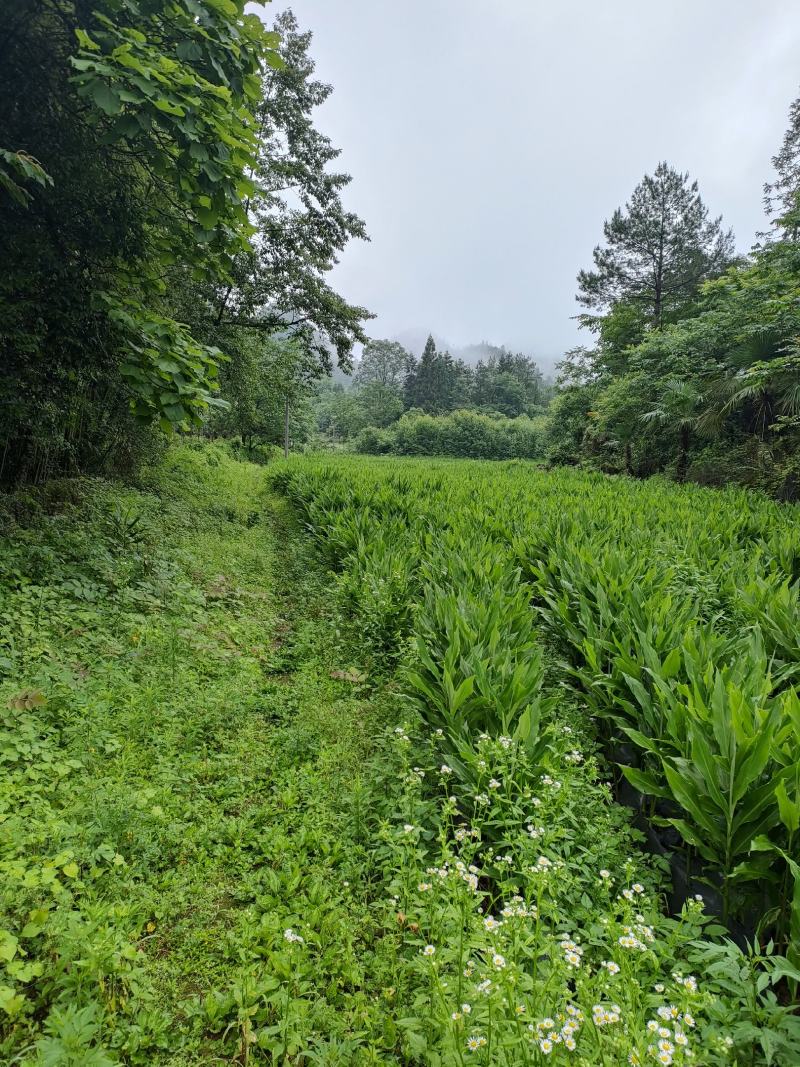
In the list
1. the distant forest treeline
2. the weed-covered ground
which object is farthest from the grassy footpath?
the distant forest treeline

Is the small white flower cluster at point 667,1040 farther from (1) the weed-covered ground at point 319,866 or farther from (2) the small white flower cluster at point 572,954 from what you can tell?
(2) the small white flower cluster at point 572,954

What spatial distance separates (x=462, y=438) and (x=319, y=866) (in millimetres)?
50541

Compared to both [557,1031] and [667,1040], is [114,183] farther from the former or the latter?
[667,1040]

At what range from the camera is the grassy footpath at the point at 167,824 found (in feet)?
5.05

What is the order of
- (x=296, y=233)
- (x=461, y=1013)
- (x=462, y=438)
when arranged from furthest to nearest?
(x=462, y=438) → (x=296, y=233) → (x=461, y=1013)

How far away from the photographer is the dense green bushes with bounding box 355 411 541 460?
49.4 m

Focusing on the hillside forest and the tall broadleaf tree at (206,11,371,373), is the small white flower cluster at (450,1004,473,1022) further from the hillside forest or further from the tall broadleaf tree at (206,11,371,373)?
the tall broadleaf tree at (206,11,371,373)

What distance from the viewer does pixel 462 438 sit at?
50781 millimetres

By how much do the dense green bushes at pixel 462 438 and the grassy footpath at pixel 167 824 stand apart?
46784 mm

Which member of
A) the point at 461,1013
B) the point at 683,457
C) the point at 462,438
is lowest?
the point at 461,1013

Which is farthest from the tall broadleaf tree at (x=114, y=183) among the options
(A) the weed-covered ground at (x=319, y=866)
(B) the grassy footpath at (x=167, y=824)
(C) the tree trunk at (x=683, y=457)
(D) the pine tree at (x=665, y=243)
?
(D) the pine tree at (x=665, y=243)

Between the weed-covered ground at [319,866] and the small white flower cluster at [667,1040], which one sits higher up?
the small white flower cluster at [667,1040]

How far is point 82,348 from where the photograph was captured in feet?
14.0

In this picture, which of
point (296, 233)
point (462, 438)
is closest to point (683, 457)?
point (296, 233)
